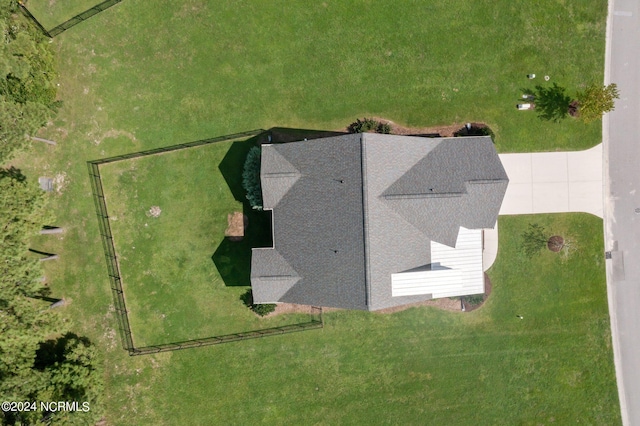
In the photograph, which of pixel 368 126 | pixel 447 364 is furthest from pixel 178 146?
pixel 447 364

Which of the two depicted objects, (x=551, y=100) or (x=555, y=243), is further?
(x=551, y=100)

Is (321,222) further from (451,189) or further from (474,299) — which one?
(474,299)

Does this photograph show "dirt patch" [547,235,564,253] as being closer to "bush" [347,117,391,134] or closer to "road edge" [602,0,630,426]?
"road edge" [602,0,630,426]

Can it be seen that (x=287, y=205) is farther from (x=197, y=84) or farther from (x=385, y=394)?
(x=385, y=394)

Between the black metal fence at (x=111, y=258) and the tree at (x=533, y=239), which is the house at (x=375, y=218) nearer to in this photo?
the tree at (x=533, y=239)

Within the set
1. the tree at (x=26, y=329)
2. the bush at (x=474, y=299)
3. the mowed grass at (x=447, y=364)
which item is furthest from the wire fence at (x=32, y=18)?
the bush at (x=474, y=299)

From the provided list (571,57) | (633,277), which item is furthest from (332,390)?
(571,57)
